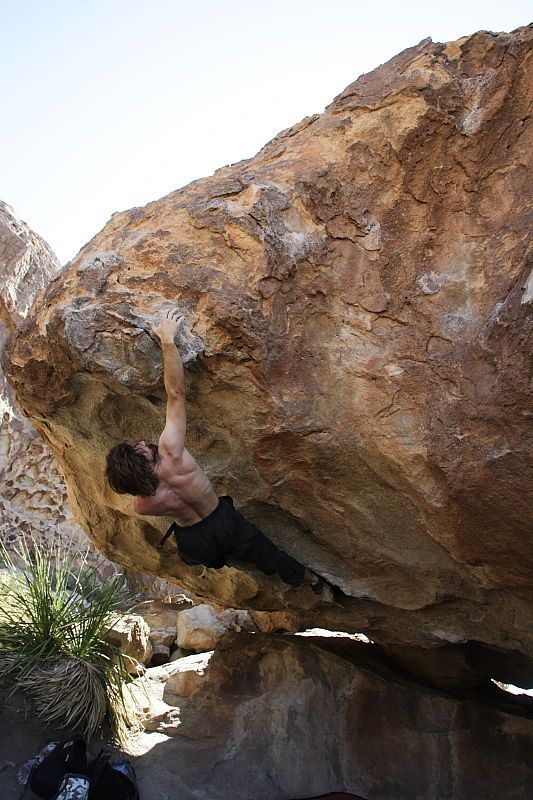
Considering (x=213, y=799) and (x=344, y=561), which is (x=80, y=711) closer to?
(x=213, y=799)

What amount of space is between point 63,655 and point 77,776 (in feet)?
3.84

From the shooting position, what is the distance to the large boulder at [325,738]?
14.3 ft

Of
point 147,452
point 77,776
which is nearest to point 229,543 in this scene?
point 147,452

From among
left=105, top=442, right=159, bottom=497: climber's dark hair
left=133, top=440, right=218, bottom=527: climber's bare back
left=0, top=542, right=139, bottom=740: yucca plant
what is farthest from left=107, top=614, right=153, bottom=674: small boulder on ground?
left=105, top=442, right=159, bottom=497: climber's dark hair

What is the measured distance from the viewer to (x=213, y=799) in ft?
13.7

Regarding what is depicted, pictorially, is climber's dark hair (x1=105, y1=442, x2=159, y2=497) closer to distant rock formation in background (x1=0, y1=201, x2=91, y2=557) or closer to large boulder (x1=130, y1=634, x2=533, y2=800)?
large boulder (x1=130, y1=634, x2=533, y2=800)

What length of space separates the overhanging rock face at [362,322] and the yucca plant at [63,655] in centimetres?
193

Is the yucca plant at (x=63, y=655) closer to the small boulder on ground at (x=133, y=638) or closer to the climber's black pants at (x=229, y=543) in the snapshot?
the small boulder on ground at (x=133, y=638)

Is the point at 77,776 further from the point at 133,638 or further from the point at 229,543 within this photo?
the point at 133,638

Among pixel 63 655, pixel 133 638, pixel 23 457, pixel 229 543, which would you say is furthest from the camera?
pixel 23 457

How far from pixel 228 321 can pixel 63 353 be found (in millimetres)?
888

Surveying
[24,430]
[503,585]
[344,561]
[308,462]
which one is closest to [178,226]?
A: [308,462]

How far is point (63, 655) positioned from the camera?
5035 mm

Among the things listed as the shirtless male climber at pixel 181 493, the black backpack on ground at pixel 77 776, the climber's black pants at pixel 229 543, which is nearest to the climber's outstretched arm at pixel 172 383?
the shirtless male climber at pixel 181 493
